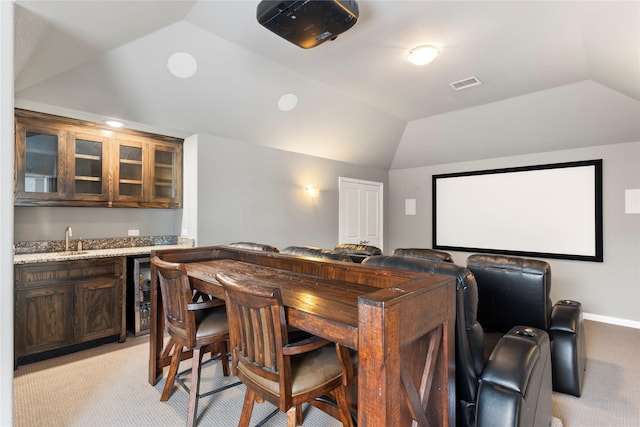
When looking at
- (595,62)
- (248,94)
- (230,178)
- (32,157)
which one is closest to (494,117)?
(595,62)

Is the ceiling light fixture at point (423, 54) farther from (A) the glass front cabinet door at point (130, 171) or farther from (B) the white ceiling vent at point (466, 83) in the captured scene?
(A) the glass front cabinet door at point (130, 171)

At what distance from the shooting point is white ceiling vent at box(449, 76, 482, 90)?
12.0ft

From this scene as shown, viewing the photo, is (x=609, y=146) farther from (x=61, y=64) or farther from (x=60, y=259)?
(x=60, y=259)

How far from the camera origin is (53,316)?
2.95 meters

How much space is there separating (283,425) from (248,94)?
3289 mm

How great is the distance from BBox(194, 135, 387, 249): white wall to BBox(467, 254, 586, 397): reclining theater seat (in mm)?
2953

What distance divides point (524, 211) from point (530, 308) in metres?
3.29

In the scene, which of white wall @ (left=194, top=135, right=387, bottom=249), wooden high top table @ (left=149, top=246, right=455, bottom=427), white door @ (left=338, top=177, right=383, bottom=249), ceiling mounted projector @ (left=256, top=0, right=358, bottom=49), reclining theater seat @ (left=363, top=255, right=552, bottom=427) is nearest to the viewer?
wooden high top table @ (left=149, top=246, right=455, bottom=427)

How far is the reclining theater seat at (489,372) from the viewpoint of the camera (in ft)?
5.00

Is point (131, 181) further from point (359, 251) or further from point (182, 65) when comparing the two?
point (359, 251)

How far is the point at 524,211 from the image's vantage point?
5051mm

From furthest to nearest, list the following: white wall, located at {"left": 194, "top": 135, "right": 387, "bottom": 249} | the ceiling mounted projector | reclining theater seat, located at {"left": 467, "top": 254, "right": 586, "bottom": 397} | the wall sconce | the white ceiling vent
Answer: the wall sconce
white wall, located at {"left": 194, "top": 135, "right": 387, "bottom": 249}
the white ceiling vent
reclining theater seat, located at {"left": 467, "top": 254, "right": 586, "bottom": 397}
the ceiling mounted projector

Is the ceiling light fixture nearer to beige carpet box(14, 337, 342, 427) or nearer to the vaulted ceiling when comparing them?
the vaulted ceiling

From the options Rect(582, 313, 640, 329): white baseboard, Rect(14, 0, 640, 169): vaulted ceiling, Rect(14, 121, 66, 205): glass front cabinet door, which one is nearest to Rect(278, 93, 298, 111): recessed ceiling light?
Rect(14, 0, 640, 169): vaulted ceiling
